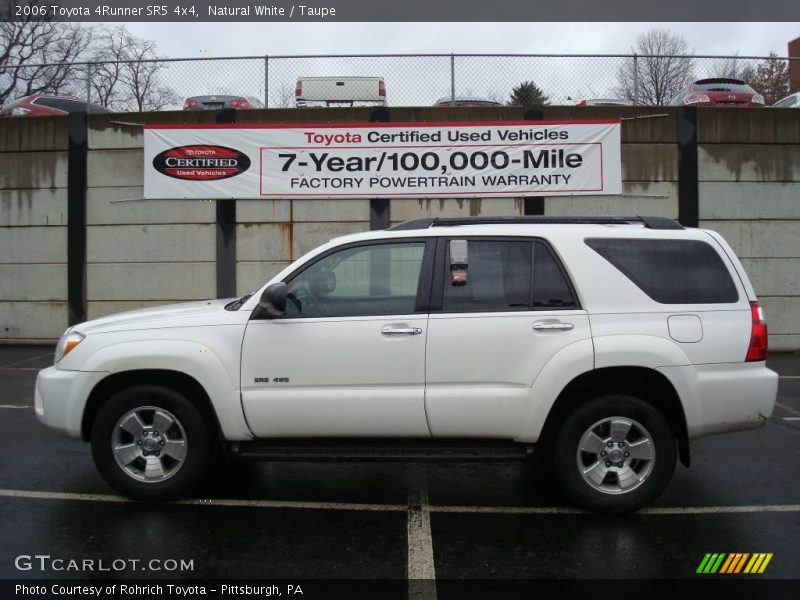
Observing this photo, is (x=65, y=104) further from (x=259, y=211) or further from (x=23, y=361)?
(x=23, y=361)

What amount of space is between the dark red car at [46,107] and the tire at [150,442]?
1047 centimetres

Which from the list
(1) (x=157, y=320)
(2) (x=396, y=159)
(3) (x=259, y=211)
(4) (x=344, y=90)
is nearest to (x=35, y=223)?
(3) (x=259, y=211)

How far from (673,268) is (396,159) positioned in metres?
8.27

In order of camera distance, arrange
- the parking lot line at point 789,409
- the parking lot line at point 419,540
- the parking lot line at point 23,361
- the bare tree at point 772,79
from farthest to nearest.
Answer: the bare tree at point 772,79 → the parking lot line at point 23,361 → the parking lot line at point 789,409 → the parking lot line at point 419,540

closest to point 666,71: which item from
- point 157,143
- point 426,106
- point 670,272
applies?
point 426,106

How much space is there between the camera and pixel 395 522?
439 cm

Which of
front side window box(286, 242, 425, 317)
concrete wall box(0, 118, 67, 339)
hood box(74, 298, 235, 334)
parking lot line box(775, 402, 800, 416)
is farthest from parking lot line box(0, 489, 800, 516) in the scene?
concrete wall box(0, 118, 67, 339)

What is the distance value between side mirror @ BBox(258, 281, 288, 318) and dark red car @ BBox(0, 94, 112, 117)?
35.0ft

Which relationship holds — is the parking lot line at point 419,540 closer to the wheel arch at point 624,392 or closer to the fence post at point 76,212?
the wheel arch at point 624,392

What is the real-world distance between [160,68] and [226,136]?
2.52m

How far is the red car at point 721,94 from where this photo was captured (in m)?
13.6

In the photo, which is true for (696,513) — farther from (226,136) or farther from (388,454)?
(226,136)

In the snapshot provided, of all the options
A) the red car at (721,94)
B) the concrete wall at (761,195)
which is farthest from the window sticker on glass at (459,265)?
the red car at (721,94)

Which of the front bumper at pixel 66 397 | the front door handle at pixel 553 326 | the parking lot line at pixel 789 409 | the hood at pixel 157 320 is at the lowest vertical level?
the parking lot line at pixel 789 409
